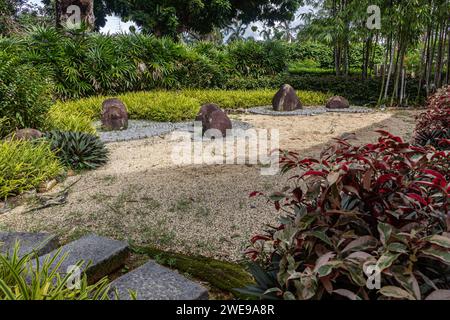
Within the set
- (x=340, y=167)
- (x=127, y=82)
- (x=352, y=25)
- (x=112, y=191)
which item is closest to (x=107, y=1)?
(x=127, y=82)

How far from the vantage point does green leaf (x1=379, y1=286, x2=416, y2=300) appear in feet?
2.73

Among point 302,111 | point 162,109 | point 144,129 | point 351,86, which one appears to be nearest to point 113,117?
point 144,129

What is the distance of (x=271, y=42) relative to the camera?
13086 mm

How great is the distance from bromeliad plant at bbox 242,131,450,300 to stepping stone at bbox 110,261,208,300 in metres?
0.40

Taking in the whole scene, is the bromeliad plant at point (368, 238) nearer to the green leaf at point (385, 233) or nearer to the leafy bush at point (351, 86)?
the green leaf at point (385, 233)

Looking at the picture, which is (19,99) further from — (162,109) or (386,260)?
(386,260)

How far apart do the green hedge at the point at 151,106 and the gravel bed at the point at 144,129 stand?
11.0 inches

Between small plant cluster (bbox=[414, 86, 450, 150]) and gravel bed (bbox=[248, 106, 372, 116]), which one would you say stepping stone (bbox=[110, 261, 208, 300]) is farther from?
gravel bed (bbox=[248, 106, 372, 116])

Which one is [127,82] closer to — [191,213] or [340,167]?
[191,213]

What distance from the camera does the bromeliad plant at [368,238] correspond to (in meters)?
0.90

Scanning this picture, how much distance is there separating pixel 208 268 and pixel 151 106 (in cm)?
603

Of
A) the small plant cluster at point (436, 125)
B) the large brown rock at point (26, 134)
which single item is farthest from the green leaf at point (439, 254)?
the large brown rock at point (26, 134)

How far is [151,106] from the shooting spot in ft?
24.6

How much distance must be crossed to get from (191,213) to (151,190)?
2.27 ft
